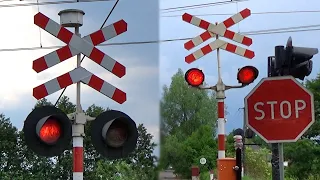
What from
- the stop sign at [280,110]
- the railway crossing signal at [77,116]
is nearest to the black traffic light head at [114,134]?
the railway crossing signal at [77,116]

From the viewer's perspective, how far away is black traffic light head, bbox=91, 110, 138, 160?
10.9 feet

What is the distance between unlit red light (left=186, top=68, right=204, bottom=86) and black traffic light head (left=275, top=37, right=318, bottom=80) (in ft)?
8.19

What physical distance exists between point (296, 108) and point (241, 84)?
2999 millimetres

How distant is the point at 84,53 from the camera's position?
363 centimetres

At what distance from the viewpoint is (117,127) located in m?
3.39

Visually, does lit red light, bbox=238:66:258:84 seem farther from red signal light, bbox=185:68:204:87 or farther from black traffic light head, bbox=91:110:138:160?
black traffic light head, bbox=91:110:138:160

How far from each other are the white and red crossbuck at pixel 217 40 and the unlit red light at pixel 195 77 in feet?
1.47

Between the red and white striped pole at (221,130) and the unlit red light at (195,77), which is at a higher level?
the unlit red light at (195,77)

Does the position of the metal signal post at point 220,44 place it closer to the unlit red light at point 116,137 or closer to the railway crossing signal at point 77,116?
the railway crossing signal at point 77,116

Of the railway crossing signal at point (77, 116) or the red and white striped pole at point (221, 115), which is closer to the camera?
the railway crossing signal at point (77, 116)

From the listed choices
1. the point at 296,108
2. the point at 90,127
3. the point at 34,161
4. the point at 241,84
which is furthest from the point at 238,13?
the point at 34,161

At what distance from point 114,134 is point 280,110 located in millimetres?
1077

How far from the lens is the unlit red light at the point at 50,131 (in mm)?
3196

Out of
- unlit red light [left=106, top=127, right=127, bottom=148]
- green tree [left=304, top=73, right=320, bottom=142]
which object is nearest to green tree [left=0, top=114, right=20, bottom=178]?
green tree [left=304, top=73, right=320, bottom=142]
